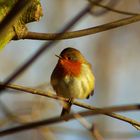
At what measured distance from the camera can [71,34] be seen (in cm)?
125

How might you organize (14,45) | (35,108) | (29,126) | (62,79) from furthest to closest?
1. (14,45)
2. (62,79)
3. (35,108)
4. (29,126)

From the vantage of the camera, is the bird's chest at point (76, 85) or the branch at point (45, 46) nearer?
the branch at point (45, 46)

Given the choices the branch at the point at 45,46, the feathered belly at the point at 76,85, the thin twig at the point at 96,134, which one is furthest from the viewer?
the feathered belly at the point at 76,85

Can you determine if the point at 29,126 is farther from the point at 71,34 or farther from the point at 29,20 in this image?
the point at 29,20

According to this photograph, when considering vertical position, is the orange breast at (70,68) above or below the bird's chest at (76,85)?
above

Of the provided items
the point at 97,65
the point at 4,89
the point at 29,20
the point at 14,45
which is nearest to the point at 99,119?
the point at 97,65

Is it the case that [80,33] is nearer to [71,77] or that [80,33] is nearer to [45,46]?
[45,46]

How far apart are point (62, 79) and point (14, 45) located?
2939 millimetres

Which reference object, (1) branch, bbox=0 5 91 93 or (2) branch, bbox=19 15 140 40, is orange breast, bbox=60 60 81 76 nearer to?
(2) branch, bbox=19 15 140 40

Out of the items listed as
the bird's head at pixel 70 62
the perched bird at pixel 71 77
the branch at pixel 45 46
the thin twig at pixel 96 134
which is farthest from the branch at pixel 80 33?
the bird's head at pixel 70 62

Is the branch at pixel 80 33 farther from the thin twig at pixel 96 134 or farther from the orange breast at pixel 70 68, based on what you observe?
the orange breast at pixel 70 68

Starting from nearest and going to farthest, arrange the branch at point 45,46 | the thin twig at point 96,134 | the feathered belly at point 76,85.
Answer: the branch at point 45,46 < the thin twig at point 96,134 < the feathered belly at point 76,85

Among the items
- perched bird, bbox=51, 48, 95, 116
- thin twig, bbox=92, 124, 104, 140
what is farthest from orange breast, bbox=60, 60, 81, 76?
thin twig, bbox=92, 124, 104, 140

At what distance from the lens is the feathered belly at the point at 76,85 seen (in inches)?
113
